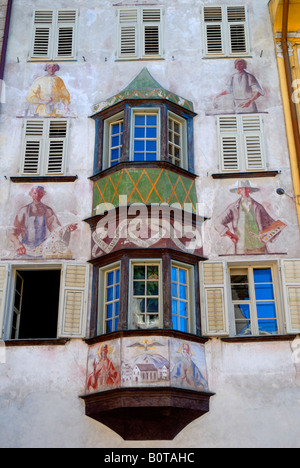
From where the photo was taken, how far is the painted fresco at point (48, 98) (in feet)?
44.7

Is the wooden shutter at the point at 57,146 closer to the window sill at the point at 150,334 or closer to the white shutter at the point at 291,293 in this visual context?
the window sill at the point at 150,334

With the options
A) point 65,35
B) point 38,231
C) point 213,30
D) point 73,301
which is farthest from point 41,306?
point 213,30

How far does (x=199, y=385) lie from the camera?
1078cm

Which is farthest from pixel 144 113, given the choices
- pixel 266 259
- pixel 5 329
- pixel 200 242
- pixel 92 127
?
pixel 5 329

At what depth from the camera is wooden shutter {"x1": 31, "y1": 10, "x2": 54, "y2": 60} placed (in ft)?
47.3

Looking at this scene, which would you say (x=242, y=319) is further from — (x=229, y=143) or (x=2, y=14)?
(x=2, y=14)

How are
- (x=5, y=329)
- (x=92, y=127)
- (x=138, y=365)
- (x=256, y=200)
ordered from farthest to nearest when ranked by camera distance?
1. (x=92, y=127)
2. (x=256, y=200)
3. (x=5, y=329)
4. (x=138, y=365)

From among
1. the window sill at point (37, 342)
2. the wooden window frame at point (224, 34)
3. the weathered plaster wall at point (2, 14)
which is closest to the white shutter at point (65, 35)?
the weathered plaster wall at point (2, 14)

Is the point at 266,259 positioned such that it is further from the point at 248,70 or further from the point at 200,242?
the point at 248,70

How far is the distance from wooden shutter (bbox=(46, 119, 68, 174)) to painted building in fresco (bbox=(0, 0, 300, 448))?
0.12 ft

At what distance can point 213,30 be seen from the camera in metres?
14.6

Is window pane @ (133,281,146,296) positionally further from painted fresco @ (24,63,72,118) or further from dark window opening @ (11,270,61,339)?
painted fresco @ (24,63,72,118)

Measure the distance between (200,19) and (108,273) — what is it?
22.6 ft

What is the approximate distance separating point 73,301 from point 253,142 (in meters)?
5.19
